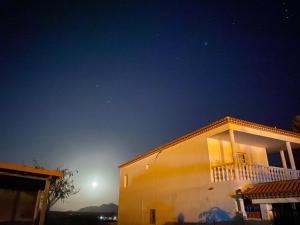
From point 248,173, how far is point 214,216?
3075 mm

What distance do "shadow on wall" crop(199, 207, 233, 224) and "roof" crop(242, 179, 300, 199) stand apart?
5.70ft

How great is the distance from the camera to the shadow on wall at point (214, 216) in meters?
14.0

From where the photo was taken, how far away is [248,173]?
14477 millimetres

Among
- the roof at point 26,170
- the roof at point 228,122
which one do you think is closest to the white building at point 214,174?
the roof at point 228,122

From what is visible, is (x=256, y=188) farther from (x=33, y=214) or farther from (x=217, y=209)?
(x=33, y=214)

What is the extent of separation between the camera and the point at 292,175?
16234mm

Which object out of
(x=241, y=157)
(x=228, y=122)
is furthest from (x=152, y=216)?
(x=228, y=122)

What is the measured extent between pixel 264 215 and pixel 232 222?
1615 millimetres

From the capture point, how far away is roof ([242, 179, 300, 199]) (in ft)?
39.0

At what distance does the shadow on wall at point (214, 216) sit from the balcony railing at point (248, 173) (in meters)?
1.67

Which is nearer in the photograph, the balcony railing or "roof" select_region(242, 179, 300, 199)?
"roof" select_region(242, 179, 300, 199)

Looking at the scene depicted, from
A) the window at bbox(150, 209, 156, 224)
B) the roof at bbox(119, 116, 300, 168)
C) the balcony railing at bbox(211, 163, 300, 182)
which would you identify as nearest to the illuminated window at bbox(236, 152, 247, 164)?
the balcony railing at bbox(211, 163, 300, 182)

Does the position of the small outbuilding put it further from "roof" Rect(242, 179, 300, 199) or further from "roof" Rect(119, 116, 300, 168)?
"roof" Rect(119, 116, 300, 168)

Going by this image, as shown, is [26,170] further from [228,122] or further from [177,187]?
[177,187]
